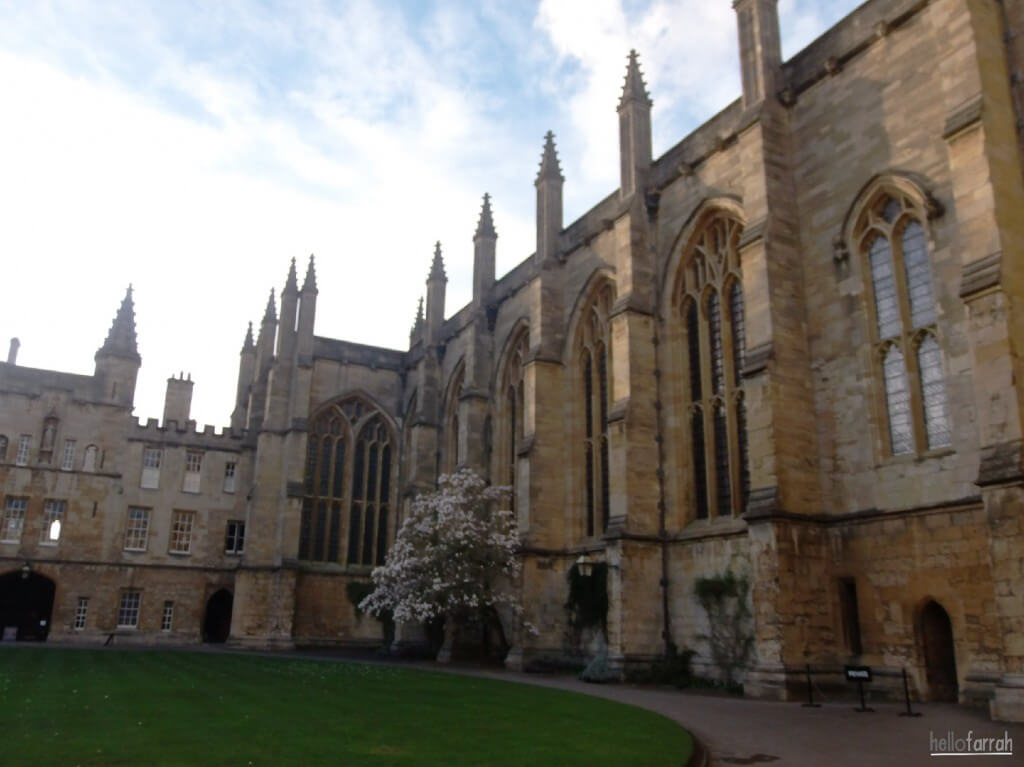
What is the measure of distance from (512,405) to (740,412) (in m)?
12.1

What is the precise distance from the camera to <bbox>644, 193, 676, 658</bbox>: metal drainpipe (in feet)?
67.7

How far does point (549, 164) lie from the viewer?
28844mm

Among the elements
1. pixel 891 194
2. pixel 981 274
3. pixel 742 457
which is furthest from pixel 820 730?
pixel 891 194

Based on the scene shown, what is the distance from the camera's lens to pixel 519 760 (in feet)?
27.2

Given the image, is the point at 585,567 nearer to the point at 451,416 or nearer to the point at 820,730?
the point at 820,730

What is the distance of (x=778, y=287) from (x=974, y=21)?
19.3 ft

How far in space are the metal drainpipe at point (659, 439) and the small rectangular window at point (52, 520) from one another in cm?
2714

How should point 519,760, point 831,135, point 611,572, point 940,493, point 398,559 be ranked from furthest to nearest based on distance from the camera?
point 398,559 < point 611,572 < point 831,135 < point 940,493 < point 519,760

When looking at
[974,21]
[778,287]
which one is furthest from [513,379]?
[974,21]

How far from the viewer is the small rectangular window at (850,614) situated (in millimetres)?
16016

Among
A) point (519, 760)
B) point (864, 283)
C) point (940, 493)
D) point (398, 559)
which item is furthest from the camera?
point (398, 559)

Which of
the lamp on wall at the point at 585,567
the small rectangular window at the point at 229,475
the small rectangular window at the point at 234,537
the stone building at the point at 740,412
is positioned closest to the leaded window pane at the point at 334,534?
the stone building at the point at 740,412

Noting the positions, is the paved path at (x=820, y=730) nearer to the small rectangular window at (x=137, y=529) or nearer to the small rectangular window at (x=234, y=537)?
the small rectangular window at (x=234, y=537)

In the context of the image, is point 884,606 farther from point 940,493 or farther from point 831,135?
point 831,135
